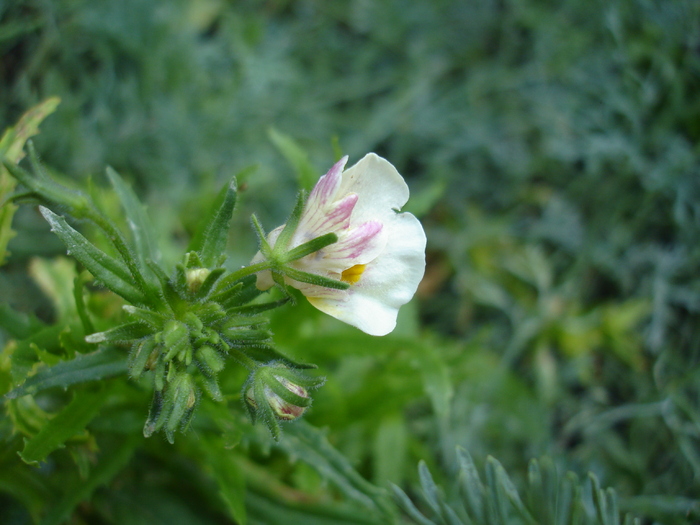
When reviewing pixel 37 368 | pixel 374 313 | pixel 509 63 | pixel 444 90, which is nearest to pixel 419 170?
pixel 444 90

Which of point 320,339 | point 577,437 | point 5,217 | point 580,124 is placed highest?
point 5,217

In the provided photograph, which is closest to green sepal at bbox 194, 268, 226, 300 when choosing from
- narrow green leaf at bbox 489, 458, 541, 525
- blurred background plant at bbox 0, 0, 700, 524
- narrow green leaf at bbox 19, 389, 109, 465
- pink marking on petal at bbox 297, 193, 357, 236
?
pink marking on petal at bbox 297, 193, 357, 236

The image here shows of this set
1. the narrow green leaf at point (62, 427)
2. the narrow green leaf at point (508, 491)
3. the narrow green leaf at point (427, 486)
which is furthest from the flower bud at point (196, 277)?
the narrow green leaf at point (508, 491)

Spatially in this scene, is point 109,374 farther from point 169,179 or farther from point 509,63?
point 509,63

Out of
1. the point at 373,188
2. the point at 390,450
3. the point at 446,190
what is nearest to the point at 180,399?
the point at 373,188

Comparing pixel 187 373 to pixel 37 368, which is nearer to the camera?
pixel 187 373

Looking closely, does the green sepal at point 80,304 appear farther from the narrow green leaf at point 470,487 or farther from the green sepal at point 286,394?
the narrow green leaf at point 470,487

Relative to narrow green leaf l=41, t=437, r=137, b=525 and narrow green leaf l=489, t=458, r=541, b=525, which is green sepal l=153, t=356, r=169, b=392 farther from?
narrow green leaf l=489, t=458, r=541, b=525
